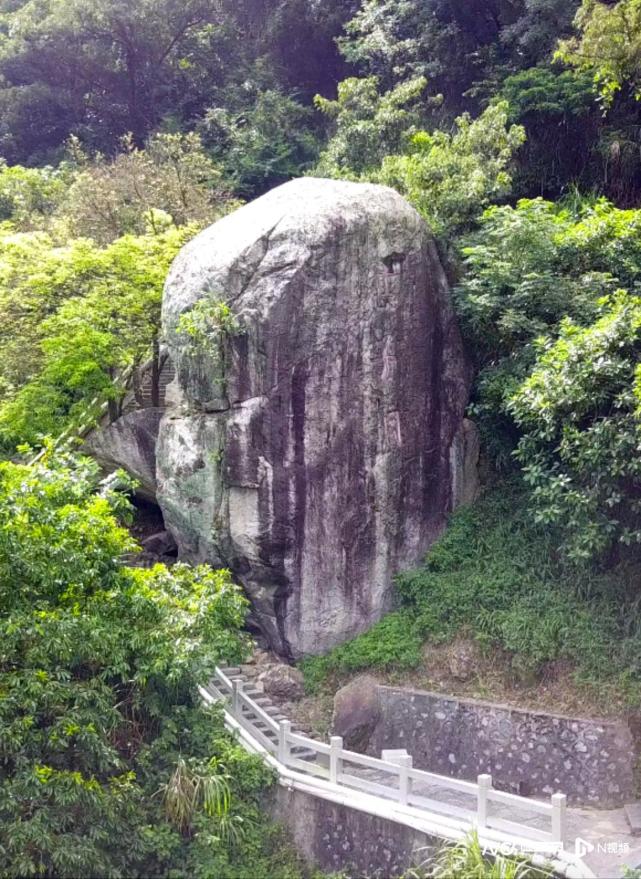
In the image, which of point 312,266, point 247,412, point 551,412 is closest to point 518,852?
point 551,412

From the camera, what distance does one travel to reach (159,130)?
88.6 ft

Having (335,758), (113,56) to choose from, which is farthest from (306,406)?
(113,56)

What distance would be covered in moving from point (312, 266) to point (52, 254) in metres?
4.96

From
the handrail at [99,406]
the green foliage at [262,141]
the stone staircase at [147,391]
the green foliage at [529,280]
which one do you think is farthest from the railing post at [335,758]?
the green foliage at [262,141]

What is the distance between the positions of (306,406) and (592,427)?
4439mm

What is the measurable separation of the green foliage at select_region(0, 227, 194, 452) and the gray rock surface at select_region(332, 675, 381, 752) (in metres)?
6.64

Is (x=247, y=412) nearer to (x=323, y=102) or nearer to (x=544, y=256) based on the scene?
(x=544, y=256)

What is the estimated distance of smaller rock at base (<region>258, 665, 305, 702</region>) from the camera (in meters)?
15.3

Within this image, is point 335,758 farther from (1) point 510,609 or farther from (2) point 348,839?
(1) point 510,609

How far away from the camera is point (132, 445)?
57.3ft

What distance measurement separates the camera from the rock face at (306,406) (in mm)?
15242

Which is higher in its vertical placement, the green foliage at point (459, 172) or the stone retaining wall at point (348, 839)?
the green foliage at point (459, 172)

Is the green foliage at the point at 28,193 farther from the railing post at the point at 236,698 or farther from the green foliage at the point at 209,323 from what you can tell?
the railing post at the point at 236,698

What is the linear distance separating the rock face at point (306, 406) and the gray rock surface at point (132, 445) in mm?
1082
